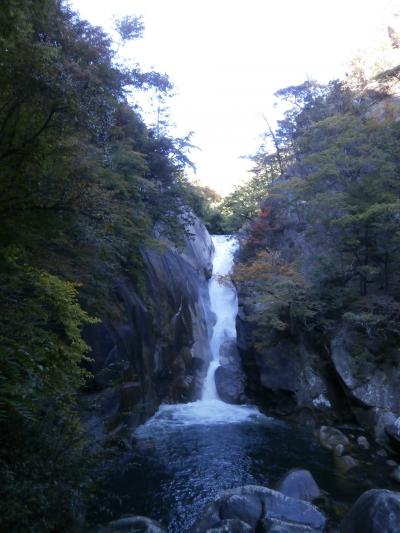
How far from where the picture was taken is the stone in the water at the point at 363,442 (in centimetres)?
1253

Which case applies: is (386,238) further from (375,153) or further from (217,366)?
(217,366)

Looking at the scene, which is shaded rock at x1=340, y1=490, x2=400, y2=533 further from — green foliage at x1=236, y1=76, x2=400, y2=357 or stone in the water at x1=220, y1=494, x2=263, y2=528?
green foliage at x1=236, y1=76, x2=400, y2=357

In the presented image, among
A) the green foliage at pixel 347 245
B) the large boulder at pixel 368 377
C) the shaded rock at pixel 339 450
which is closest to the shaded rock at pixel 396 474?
the shaded rock at pixel 339 450

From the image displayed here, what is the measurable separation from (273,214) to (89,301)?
671 inches

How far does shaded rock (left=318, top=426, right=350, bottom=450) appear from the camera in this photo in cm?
1280

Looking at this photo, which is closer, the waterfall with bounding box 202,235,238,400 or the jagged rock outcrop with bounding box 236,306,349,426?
the jagged rock outcrop with bounding box 236,306,349,426

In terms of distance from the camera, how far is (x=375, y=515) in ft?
22.6

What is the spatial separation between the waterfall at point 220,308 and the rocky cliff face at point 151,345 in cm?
51

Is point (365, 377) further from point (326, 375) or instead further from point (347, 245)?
point (347, 245)

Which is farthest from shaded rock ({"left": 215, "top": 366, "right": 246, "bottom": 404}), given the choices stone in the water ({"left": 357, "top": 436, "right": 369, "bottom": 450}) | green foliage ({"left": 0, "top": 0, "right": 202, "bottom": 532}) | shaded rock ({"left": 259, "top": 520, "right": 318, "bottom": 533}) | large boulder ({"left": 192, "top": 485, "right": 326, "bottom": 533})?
shaded rock ({"left": 259, "top": 520, "right": 318, "bottom": 533})

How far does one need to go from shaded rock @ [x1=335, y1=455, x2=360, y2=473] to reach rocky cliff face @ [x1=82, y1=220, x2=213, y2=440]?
19.6ft

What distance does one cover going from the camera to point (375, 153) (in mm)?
16125

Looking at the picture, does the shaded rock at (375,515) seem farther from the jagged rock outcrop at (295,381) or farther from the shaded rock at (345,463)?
the jagged rock outcrop at (295,381)

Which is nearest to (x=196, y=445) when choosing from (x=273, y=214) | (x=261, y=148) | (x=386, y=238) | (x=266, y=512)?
(x=266, y=512)
